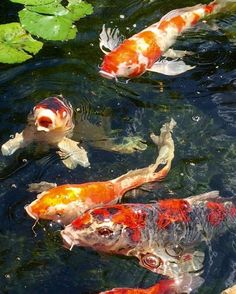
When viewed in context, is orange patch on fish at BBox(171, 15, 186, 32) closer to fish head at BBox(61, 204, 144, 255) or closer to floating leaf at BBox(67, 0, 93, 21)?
floating leaf at BBox(67, 0, 93, 21)

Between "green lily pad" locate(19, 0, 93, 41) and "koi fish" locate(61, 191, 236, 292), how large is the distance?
8.27 feet

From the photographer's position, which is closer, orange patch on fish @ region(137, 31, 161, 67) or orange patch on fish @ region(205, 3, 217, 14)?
orange patch on fish @ region(137, 31, 161, 67)

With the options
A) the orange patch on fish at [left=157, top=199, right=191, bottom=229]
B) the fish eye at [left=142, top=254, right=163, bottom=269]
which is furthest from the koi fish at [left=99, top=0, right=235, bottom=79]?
the fish eye at [left=142, top=254, right=163, bottom=269]

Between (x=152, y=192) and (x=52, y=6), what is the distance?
106 inches

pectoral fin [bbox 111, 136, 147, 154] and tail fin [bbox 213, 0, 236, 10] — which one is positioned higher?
tail fin [bbox 213, 0, 236, 10]

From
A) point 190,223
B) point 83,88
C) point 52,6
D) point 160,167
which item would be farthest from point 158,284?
point 52,6

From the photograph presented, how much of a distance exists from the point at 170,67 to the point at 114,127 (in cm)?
90

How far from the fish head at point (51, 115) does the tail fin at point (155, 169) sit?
2.45ft

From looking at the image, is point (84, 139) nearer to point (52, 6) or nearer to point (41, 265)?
point (41, 265)

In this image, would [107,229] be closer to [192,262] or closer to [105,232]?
[105,232]

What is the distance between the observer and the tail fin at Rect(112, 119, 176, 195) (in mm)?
4766

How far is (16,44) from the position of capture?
613 cm

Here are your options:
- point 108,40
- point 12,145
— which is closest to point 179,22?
point 108,40

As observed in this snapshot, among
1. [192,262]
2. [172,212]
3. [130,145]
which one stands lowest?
[192,262]
